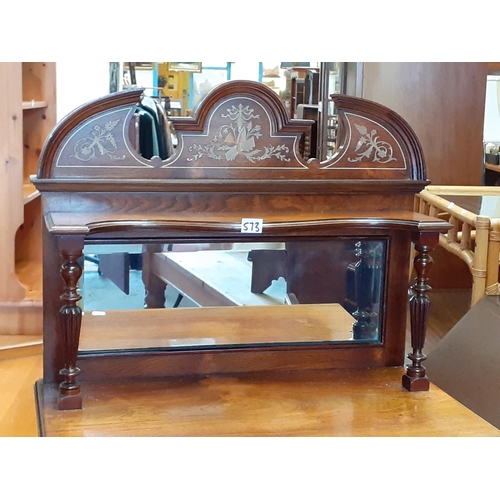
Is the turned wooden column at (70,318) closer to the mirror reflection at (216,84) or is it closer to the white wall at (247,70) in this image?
the mirror reflection at (216,84)

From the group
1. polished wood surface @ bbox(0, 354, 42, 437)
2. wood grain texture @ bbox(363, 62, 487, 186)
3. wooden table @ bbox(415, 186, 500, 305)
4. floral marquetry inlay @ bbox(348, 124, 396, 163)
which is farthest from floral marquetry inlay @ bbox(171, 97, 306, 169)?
wood grain texture @ bbox(363, 62, 487, 186)

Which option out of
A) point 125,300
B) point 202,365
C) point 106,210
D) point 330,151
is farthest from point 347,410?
point 330,151

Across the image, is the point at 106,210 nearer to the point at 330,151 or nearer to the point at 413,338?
the point at 413,338

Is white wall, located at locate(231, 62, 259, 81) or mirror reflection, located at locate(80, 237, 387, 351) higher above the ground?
white wall, located at locate(231, 62, 259, 81)

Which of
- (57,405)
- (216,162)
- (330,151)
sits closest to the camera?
(57,405)

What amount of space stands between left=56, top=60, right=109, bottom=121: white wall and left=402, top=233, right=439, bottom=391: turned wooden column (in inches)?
164

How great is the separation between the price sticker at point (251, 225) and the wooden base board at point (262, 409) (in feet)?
1.33

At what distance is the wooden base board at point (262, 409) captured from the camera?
1.61 metres

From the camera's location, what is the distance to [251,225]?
169 cm

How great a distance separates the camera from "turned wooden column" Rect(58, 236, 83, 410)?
155 cm

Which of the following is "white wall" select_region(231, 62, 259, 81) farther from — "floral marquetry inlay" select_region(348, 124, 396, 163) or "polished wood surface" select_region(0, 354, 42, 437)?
"floral marquetry inlay" select_region(348, 124, 396, 163)

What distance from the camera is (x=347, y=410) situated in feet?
5.68
